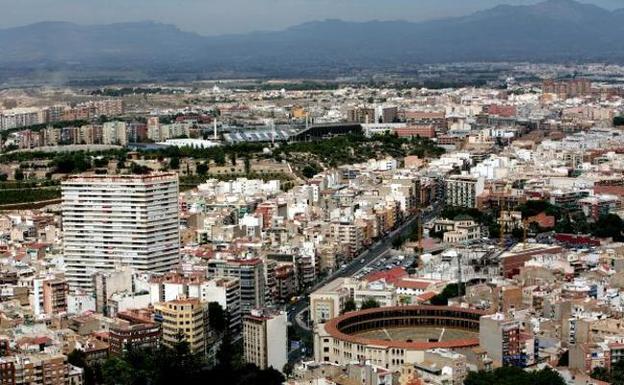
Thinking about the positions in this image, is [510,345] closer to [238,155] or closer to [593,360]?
[593,360]

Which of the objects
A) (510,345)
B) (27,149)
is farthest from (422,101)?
(510,345)

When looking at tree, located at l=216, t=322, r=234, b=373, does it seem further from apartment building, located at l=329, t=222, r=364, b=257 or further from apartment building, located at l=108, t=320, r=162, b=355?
apartment building, located at l=329, t=222, r=364, b=257

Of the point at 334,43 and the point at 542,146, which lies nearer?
the point at 542,146

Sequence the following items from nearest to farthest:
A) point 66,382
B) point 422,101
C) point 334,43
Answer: point 66,382 → point 422,101 → point 334,43

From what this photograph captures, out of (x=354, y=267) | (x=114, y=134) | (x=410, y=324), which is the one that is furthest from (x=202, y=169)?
(x=410, y=324)

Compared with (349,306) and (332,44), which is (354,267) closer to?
(349,306)

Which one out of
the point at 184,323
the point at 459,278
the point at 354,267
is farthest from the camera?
the point at 354,267
